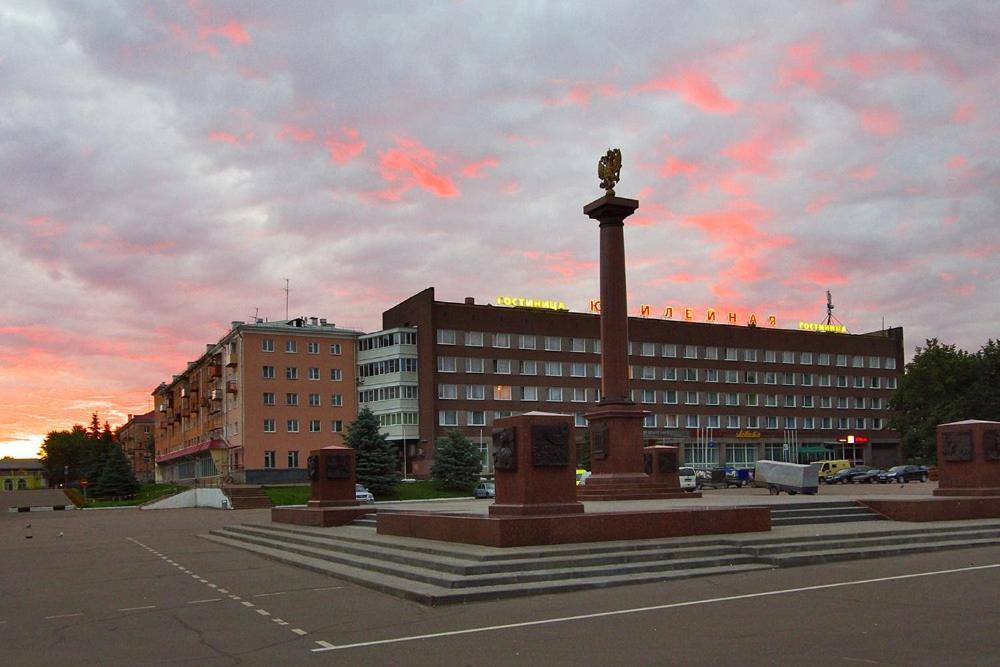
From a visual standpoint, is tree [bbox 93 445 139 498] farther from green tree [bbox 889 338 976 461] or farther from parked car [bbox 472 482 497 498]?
green tree [bbox 889 338 976 461]

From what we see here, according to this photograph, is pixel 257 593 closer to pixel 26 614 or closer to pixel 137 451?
pixel 26 614

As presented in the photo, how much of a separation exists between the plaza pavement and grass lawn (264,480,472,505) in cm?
4076

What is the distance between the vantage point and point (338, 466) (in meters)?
28.5

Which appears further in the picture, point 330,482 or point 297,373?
point 297,373

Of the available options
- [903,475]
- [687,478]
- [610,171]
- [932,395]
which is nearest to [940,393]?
[932,395]

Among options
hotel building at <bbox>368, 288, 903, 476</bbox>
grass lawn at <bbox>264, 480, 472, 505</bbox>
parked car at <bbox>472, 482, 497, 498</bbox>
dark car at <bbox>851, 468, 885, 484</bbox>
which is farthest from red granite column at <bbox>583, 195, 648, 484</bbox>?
dark car at <bbox>851, 468, 885, 484</bbox>

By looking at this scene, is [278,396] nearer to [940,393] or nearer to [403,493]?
[403,493]

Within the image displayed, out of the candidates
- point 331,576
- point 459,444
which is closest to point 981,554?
point 331,576

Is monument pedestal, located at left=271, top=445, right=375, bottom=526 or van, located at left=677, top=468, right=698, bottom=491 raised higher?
monument pedestal, located at left=271, top=445, right=375, bottom=526

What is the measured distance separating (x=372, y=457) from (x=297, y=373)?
26937 millimetres

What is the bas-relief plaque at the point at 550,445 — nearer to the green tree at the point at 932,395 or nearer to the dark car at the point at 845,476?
the dark car at the point at 845,476

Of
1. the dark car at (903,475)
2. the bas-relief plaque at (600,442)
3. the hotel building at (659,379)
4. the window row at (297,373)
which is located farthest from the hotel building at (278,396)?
the bas-relief plaque at (600,442)

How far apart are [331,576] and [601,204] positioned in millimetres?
14657

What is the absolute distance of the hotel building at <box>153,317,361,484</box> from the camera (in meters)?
79.1
